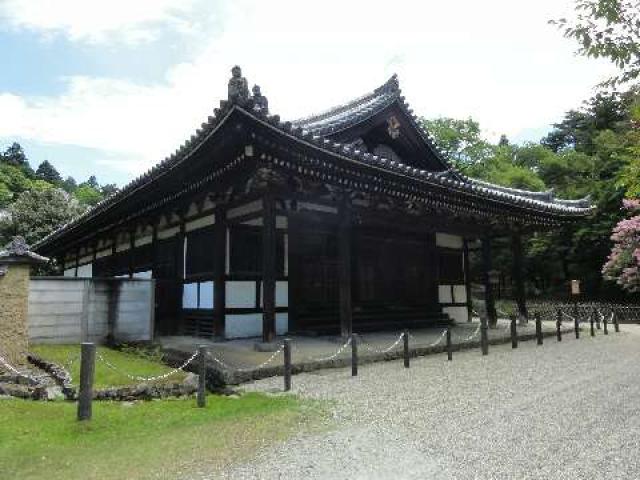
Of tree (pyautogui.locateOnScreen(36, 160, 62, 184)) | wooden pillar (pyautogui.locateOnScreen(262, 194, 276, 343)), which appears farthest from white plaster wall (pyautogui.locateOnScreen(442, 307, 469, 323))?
tree (pyautogui.locateOnScreen(36, 160, 62, 184))

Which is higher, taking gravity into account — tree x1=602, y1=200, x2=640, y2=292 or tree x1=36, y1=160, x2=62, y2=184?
tree x1=36, y1=160, x2=62, y2=184

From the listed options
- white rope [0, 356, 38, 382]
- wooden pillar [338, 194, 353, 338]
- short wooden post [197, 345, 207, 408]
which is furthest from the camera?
wooden pillar [338, 194, 353, 338]

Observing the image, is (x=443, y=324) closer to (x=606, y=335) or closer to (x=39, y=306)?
(x=606, y=335)

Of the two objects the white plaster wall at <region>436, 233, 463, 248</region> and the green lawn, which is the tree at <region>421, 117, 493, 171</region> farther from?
the green lawn

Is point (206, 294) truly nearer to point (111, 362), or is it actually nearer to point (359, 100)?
point (111, 362)

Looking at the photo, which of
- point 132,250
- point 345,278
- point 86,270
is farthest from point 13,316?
point 86,270

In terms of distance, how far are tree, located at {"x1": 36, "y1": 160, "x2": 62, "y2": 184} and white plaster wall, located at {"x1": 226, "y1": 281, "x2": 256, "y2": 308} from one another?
107273mm

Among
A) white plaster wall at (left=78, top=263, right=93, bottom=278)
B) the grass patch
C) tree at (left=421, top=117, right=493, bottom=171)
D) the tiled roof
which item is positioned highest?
tree at (left=421, top=117, right=493, bottom=171)

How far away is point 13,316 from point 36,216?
3091cm

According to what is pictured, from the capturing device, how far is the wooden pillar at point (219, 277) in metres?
12.3

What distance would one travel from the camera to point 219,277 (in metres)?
12.4

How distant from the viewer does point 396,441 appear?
17.7ft

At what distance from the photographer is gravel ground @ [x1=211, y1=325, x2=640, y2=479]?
4.62 m

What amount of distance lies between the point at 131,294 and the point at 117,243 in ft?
25.2
